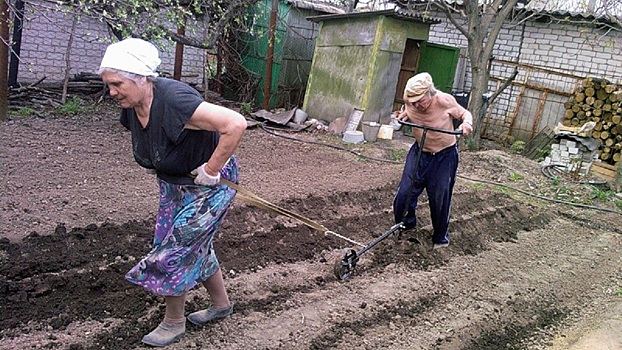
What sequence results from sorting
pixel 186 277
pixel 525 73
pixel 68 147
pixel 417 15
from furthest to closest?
pixel 525 73 < pixel 417 15 < pixel 68 147 < pixel 186 277

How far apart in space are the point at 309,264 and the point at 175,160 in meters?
2.06

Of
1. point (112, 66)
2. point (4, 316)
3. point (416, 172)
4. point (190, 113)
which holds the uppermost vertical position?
point (112, 66)

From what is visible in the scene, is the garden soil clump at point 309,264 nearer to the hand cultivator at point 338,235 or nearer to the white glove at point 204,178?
the hand cultivator at point 338,235

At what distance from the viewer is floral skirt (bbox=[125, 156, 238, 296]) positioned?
9.88 ft

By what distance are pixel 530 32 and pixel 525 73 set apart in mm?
1189

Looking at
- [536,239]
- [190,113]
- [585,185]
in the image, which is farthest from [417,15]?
[190,113]

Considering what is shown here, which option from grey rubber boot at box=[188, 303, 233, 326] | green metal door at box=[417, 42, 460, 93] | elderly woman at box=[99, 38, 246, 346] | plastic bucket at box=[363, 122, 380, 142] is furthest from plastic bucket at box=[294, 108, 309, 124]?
elderly woman at box=[99, 38, 246, 346]

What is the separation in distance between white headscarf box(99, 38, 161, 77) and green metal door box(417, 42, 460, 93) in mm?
10677

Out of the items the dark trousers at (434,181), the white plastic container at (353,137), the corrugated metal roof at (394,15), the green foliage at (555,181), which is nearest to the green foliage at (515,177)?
the green foliage at (555,181)

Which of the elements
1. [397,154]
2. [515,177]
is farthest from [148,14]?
[515,177]

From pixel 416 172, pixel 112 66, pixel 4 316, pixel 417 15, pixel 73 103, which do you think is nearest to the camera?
pixel 112 66

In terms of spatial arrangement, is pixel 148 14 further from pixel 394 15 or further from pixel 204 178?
pixel 204 178

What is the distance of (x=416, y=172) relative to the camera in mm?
5113

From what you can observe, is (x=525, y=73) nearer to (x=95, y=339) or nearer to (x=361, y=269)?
(x=361, y=269)
